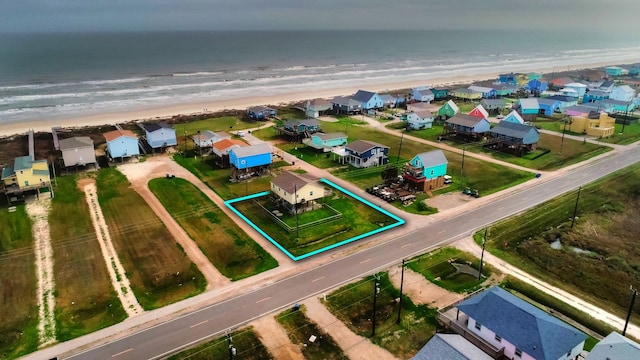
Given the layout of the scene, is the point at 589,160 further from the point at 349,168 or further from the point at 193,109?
the point at 193,109

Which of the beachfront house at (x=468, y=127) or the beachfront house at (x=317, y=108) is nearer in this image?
the beachfront house at (x=468, y=127)

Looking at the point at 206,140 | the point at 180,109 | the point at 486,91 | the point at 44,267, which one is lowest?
the point at 44,267

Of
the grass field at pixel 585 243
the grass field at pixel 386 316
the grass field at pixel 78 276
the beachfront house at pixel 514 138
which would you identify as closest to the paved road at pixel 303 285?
the grass field at pixel 386 316

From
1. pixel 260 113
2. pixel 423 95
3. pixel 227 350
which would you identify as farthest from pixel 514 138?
pixel 227 350

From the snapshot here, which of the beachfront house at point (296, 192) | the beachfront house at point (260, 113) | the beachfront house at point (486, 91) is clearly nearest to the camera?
the beachfront house at point (296, 192)

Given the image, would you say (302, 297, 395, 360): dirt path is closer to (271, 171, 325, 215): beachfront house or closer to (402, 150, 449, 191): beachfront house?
(271, 171, 325, 215): beachfront house

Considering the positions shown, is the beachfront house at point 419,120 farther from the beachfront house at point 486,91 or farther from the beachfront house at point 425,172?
the beachfront house at point 486,91

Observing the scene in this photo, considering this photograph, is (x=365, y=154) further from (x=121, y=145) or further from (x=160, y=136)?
(x=121, y=145)
